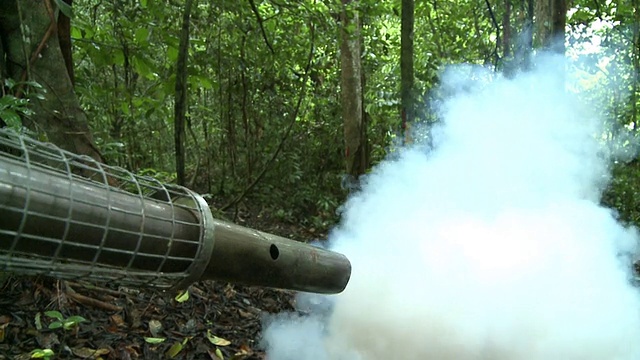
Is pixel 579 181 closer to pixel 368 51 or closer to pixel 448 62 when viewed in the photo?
pixel 448 62

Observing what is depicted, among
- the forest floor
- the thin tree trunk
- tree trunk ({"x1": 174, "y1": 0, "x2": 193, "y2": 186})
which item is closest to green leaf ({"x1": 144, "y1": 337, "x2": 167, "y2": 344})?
the forest floor

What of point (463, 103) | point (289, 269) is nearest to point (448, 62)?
point (463, 103)

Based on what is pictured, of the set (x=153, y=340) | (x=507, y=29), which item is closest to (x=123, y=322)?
(x=153, y=340)

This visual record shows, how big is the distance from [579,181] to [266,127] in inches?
153

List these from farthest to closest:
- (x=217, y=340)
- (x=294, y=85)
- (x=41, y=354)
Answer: (x=294, y=85) < (x=217, y=340) < (x=41, y=354)

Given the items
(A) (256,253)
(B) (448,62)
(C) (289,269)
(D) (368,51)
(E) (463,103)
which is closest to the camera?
(A) (256,253)

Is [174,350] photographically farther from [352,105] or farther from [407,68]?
[352,105]

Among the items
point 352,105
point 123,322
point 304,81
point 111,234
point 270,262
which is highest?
point 304,81

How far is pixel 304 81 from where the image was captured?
643 centimetres

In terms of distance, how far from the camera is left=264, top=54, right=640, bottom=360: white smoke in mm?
3854

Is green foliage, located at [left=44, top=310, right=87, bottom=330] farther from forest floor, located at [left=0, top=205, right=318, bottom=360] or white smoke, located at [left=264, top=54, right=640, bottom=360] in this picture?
white smoke, located at [left=264, top=54, right=640, bottom=360]

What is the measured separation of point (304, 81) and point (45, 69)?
129 inches

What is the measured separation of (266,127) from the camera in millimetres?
7746

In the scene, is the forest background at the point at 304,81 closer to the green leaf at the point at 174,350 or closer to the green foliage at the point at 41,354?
the green leaf at the point at 174,350
